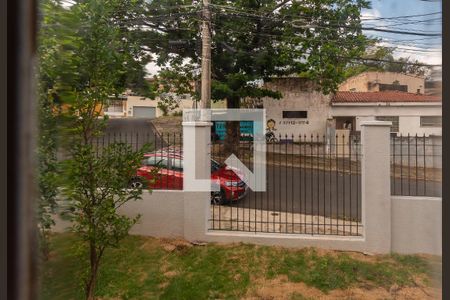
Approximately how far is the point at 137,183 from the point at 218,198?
1.55m

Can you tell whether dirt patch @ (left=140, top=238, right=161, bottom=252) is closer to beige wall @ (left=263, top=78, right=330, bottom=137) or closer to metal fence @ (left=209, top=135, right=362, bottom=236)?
metal fence @ (left=209, top=135, right=362, bottom=236)

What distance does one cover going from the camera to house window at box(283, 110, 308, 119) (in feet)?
19.4

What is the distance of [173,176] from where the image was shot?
3.11m

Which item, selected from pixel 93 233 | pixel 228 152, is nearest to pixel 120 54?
pixel 93 233

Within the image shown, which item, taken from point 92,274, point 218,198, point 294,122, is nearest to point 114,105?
point 92,274

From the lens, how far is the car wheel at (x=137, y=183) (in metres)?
1.90

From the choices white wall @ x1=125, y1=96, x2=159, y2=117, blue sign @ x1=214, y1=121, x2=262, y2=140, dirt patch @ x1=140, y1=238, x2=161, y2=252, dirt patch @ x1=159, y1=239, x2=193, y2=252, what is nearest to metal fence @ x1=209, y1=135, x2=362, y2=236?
blue sign @ x1=214, y1=121, x2=262, y2=140


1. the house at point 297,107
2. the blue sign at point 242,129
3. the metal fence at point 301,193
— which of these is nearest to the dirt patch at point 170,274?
the metal fence at point 301,193

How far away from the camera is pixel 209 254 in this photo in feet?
9.22

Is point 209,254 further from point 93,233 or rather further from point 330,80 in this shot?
point 330,80

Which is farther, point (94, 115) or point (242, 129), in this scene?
point (242, 129)

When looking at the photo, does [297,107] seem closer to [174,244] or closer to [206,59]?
[206,59]

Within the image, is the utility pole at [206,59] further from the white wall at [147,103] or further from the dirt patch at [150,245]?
the dirt patch at [150,245]

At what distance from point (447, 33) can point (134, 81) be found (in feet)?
4.50
